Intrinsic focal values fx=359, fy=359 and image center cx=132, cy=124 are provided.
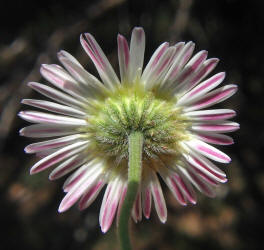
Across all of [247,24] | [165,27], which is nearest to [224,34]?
[247,24]

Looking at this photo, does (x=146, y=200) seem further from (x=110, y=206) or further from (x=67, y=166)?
(x=67, y=166)

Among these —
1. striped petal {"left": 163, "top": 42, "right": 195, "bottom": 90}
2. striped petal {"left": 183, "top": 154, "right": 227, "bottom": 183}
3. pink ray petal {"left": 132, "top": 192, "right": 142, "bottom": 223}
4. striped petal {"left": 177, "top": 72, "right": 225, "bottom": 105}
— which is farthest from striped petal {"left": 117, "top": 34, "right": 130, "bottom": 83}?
pink ray petal {"left": 132, "top": 192, "right": 142, "bottom": 223}

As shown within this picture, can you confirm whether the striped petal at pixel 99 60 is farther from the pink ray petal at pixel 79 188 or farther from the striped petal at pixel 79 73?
the pink ray petal at pixel 79 188

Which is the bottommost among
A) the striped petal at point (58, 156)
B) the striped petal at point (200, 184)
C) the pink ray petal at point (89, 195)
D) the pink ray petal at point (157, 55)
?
the striped petal at point (200, 184)

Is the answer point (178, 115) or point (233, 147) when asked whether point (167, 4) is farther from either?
point (178, 115)

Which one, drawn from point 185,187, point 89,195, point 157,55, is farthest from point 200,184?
point 157,55

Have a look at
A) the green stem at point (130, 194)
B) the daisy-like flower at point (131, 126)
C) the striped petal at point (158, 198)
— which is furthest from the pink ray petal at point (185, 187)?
the green stem at point (130, 194)

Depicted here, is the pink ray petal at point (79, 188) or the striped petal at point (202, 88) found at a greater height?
the striped petal at point (202, 88)
